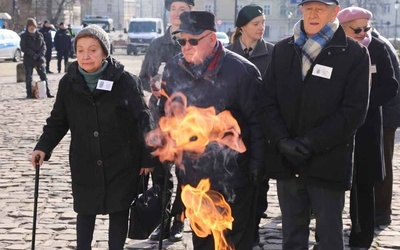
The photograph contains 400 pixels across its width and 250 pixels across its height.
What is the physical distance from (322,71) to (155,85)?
6.71ft

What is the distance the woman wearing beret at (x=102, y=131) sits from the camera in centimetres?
480

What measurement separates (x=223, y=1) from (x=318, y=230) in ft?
308

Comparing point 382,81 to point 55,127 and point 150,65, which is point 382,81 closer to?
point 150,65

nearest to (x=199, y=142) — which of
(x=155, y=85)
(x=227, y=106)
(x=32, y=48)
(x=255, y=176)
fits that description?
(x=227, y=106)

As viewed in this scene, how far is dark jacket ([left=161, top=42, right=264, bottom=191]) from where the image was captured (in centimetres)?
465

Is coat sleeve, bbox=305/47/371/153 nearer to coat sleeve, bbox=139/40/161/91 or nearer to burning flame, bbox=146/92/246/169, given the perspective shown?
burning flame, bbox=146/92/246/169

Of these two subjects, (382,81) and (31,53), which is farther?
(31,53)

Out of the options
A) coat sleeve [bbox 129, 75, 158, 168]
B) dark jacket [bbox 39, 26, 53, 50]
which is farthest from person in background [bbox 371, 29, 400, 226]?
dark jacket [bbox 39, 26, 53, 50]

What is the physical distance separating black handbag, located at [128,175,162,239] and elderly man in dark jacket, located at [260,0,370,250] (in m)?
0.85

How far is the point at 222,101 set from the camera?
4.64m

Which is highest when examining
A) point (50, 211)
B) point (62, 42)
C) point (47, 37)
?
point (47, 37)

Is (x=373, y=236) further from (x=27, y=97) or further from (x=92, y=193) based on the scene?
(x=27, y=97)

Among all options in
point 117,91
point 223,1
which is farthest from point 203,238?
point 223,1

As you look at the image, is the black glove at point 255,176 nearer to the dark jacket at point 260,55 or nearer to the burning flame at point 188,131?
the burning flame at point 188,131
